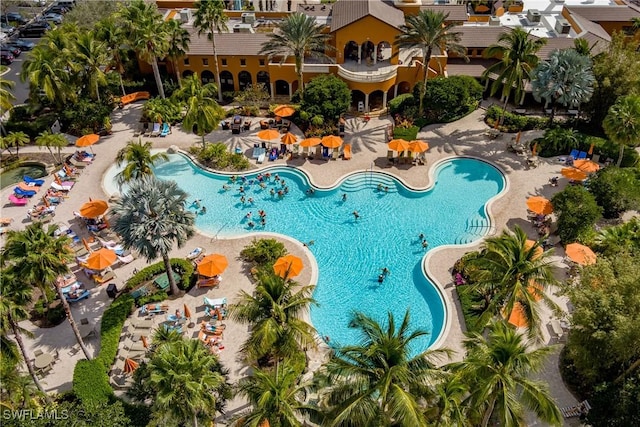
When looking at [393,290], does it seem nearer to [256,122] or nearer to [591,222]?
[591,222]

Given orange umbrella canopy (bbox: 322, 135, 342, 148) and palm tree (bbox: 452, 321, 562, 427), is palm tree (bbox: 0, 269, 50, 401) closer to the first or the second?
palm tree (bbox: 452, 321, 562, 427)

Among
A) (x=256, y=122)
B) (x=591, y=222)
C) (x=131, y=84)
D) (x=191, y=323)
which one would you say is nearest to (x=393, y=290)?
(x=191, y=323)

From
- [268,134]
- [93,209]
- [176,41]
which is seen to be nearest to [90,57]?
[176,41]

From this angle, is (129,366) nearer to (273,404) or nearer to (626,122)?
(273,404)

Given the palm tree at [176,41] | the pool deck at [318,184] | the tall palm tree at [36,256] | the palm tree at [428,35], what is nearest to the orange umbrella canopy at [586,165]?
the pool deck at [318,184]

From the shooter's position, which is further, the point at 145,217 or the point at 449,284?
the point at 449,284

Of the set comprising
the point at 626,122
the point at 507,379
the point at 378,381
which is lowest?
the point at 378,381

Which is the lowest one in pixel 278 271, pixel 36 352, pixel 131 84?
pixel 36 352
